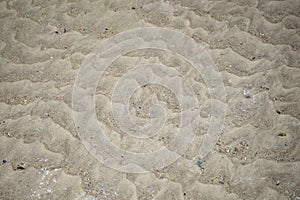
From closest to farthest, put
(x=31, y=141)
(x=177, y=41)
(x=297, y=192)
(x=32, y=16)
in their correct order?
(x=297, y=192)
(x=31, y=141)
(x=177, y=41)
(x=32, y=16)

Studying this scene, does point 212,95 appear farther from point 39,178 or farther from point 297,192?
point 39,178

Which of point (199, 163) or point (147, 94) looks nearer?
point (199, 163)

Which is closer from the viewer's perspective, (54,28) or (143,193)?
(143,193)

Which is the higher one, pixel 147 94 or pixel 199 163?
pixel 147 94

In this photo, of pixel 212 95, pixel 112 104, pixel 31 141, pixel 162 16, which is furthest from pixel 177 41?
pixel 31 141

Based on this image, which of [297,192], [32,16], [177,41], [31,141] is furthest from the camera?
[32,16]

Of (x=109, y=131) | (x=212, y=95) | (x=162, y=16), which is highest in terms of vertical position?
(x=162, y=16)

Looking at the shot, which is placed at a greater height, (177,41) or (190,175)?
(177,41)
